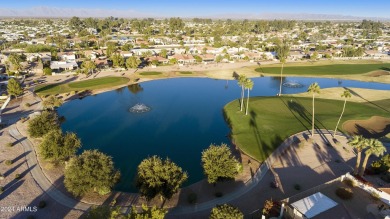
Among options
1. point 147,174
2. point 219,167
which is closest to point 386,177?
point 219,167

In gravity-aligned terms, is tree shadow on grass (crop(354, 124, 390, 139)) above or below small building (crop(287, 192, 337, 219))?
above

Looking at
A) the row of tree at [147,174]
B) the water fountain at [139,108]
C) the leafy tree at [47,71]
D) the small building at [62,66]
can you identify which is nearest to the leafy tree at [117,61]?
the small building at [62,66]

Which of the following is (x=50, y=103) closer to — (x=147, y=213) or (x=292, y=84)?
(x=147, y=213)

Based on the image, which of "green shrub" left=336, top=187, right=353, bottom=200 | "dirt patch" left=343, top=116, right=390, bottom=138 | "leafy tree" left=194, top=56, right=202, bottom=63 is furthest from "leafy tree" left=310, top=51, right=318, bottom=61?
"green shrub" left=336, top=187, right=353, bottom=200

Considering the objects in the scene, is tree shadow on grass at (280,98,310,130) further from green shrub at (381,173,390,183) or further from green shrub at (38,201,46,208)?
green shrub at (38,201,46,208)

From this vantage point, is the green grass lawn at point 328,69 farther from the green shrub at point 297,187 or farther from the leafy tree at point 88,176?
the leafy tree at point 88,176
